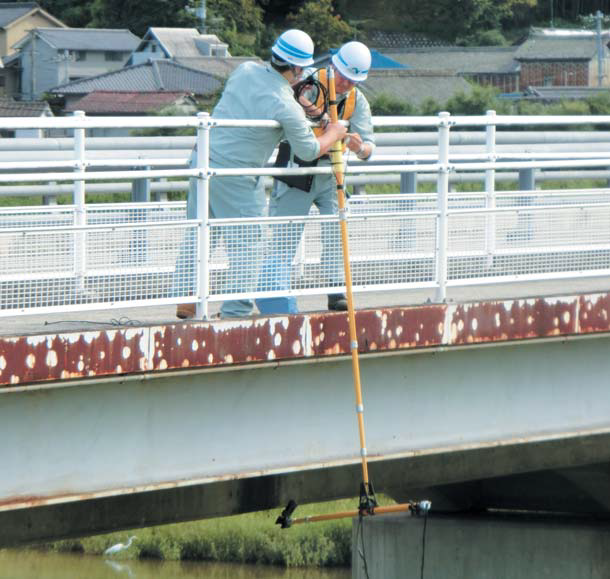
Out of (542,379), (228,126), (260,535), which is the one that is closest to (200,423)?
(228,126)

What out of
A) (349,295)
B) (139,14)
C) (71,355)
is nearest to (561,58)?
(139,14)

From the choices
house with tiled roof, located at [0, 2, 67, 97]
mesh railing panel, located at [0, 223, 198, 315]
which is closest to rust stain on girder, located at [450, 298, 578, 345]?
mesh railing panel, located at [0, 223, 198, 315]

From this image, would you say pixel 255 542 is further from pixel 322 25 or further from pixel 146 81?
pixel 146 81

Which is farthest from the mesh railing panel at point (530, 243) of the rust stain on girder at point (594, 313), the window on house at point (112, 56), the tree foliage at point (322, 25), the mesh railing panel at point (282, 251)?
the window on house at point (112, 56)

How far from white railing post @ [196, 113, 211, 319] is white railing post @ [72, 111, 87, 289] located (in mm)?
564

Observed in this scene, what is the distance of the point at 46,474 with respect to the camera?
6.41 metres

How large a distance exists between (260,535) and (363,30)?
5837 centimetres

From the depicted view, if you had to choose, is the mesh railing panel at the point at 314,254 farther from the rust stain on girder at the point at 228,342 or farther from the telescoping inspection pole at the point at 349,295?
the rust stain on girder at the point at 228,342

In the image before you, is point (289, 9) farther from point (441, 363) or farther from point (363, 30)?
point (441, 363)

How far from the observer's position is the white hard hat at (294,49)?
722cm

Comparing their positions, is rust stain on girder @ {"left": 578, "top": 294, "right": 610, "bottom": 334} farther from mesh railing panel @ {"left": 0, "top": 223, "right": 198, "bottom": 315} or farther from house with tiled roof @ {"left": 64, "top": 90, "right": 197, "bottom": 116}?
house with tiled roof @ {"left": 64, "top": 90, "right": 197, "bottom": 116}

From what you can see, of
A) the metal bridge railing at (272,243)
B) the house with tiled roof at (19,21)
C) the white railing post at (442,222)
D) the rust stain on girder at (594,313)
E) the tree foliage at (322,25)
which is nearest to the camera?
the metal bridge railing at (272,243)

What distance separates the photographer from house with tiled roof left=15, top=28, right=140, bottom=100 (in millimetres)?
73250

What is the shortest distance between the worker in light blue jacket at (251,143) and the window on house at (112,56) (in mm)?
68591
